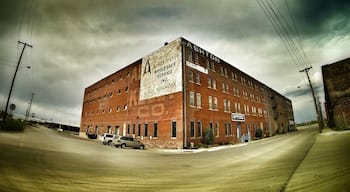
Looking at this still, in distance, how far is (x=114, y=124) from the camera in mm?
31828

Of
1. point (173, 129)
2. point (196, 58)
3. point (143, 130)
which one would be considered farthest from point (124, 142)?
point (196, 58)

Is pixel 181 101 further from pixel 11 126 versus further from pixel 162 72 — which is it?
pixel 11 126

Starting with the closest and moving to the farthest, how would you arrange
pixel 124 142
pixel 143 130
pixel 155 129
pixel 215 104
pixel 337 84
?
1. pixel 124 142
2. pixel 155 129
3. pixel 143 130
4. pixel 215 104
5. pixel 337 84

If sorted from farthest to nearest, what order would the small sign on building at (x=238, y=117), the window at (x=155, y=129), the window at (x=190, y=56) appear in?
the small sign on building at (x=238, y=117), the window at (x=190, y=56), the window at (x=155, y=129)

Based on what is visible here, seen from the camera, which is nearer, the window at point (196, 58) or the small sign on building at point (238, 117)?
the window at point (196, 58)

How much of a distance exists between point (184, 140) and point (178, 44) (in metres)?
12.4

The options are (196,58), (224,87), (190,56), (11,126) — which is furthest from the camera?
(224,87)

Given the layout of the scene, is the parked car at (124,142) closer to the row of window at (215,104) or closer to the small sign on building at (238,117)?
the row of window at (215,104)

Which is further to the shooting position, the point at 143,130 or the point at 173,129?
the point at 143,130

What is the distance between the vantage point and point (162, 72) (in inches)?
935

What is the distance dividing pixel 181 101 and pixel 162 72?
6.03m

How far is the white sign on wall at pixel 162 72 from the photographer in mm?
21703

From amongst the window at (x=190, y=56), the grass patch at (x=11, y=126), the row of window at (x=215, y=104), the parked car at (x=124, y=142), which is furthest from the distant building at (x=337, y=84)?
the grass patch at (x=11, y=126)

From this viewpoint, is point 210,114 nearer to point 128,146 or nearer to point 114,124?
point 128,146
